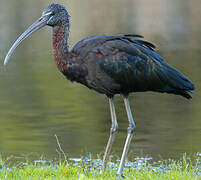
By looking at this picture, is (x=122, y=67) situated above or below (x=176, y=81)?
above

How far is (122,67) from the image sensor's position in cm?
764

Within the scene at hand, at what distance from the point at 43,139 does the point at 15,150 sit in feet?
3.21

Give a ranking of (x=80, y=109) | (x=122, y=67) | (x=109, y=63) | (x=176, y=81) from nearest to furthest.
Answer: (x=109, y=63), (x=122, y=67), (x=176, y=81), (x=80, y=109)

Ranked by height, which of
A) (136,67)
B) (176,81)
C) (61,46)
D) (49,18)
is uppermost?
(49,18)

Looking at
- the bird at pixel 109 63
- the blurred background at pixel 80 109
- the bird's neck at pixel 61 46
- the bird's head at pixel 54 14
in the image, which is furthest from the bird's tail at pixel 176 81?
the blurred background at pixel 80 109

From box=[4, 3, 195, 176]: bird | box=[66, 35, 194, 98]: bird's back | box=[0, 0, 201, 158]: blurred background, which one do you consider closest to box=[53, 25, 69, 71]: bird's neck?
box=[4, 3, 195, 176]: bird

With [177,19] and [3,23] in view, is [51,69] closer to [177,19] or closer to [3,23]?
[3,23]

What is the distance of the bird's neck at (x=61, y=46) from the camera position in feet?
24.9

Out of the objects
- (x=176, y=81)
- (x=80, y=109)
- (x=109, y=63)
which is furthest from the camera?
(x=80, y=109)

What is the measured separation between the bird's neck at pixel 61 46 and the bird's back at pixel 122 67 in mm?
127

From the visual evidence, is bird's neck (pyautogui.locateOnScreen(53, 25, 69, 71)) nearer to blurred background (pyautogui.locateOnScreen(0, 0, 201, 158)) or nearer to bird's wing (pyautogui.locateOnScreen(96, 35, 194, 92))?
bird's wing (pyautogui.locateOnScreen(96, 35, 194, 92))

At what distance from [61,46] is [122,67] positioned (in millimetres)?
779

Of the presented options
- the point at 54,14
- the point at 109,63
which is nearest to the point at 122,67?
the point at 109,63

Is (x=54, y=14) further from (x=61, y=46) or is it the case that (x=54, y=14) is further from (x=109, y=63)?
(x=109, y=63)
